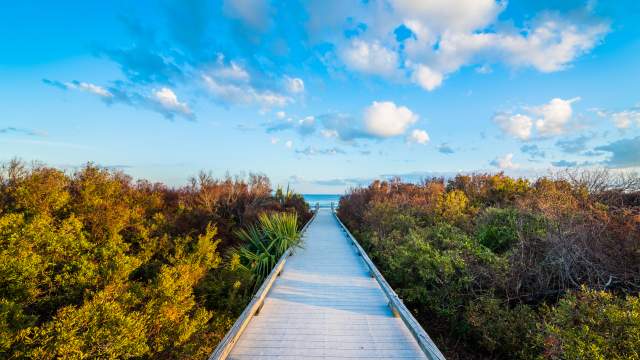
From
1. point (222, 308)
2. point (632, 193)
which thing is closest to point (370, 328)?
point (222, 308)

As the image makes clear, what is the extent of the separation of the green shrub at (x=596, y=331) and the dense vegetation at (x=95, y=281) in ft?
14.8

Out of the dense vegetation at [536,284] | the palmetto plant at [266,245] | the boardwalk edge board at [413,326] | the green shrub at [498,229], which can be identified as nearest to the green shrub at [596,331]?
the dense vegetation at [536,284]

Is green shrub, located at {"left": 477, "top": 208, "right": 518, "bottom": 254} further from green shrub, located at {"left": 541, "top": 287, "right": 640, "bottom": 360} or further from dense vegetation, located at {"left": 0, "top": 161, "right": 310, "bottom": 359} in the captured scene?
dense vegetation, located at {"left": 0, "top": 161, "right": 310, "bottom": 359}

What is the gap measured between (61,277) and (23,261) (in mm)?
562

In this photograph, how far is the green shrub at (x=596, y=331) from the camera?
2.55 m

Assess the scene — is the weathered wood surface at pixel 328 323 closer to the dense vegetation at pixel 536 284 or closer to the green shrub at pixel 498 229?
the dense vegetation at pixel 536 284

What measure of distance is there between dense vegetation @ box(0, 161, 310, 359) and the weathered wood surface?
3.65 ft

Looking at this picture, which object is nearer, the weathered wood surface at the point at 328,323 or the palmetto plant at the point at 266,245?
the weathered wood surface at the point at 328,323

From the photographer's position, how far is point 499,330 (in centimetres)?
399

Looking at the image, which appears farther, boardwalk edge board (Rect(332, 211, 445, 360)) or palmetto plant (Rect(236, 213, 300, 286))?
palmetto plant (Rect(236, 213, 300, 286))

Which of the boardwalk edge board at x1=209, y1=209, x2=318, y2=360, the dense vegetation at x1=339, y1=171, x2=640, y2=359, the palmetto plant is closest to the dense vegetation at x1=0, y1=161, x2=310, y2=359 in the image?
the palmetto plant

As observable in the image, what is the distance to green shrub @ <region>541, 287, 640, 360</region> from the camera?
8.37ft

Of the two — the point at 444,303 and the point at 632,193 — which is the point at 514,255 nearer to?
the point at 444,303

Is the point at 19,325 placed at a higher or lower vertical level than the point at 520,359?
higher
